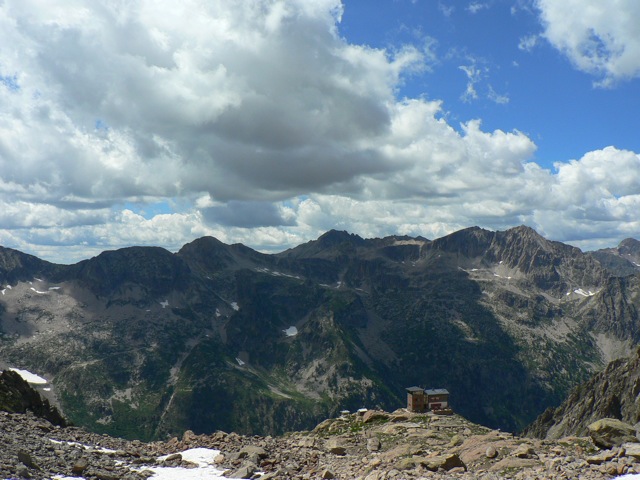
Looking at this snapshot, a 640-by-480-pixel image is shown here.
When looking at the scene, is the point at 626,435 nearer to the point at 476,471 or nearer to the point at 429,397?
the point at 476,471

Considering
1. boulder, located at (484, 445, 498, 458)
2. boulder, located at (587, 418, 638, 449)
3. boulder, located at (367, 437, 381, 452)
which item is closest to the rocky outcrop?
boulder, located at (367, 437, 381, 452)

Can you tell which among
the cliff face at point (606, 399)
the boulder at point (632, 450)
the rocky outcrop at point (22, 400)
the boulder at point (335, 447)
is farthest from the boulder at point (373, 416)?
the cliff face at point (606, 399)

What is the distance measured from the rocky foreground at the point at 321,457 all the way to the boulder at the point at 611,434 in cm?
8

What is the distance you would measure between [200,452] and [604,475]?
36.5m

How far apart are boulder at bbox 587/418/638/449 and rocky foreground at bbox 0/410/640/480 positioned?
8 cm

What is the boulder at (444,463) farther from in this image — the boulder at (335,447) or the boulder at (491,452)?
the boulder at (335,447)

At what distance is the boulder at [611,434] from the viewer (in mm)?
38594

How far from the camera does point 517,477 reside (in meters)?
33.0

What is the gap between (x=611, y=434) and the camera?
130ft

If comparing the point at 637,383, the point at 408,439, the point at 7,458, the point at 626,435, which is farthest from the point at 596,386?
the point at 7,458

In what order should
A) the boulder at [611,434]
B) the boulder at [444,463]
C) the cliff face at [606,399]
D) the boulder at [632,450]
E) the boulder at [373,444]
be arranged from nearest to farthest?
the boulder at [632,450] < the boulder at [444,463] < the boulder at [611,434] < the boulder at [373,444] < the cliff face at [606,399]

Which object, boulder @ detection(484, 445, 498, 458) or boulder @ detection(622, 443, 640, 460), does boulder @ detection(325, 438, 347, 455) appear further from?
boulder @ detection(622, 443, 640, 460)

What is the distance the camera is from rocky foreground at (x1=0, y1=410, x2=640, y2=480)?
111 feet

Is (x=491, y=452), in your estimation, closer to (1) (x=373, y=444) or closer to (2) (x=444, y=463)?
(2) (x=444, y=463)
